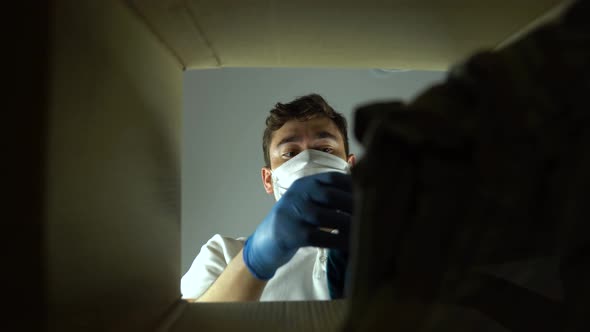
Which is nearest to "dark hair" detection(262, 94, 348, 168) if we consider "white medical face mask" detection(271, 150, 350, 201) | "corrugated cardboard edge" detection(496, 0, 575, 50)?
"white medical face mask" detection(271, 150, 350, 201)

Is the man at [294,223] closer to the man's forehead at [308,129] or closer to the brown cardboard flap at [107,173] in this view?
the man's forehead at [308,129]

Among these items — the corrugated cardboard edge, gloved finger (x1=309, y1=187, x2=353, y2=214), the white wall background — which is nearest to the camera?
the corrugated cardboard edge

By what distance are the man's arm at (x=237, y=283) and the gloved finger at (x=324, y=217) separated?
281 mm

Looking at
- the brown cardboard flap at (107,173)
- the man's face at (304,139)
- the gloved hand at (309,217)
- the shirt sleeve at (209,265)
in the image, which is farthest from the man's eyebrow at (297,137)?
the brown cardboard flap at (107,173)

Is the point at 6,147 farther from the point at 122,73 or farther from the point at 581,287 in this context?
the point at 581,287

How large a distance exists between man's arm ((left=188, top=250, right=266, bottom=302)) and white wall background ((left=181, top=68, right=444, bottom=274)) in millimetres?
1092

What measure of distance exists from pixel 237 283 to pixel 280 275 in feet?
1.55

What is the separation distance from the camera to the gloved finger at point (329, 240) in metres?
0.51

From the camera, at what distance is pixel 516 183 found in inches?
5.7

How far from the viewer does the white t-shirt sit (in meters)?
1.18

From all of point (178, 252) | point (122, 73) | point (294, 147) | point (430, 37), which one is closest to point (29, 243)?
point (122, 73)

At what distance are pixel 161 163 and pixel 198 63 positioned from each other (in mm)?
152

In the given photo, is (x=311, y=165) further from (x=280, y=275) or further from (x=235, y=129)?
(x=235, y=129)

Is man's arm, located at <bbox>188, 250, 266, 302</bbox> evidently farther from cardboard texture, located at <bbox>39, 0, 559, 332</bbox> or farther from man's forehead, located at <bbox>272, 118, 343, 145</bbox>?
man's forehead, located at <bbox>272, 118, 343, 145</bbox>
